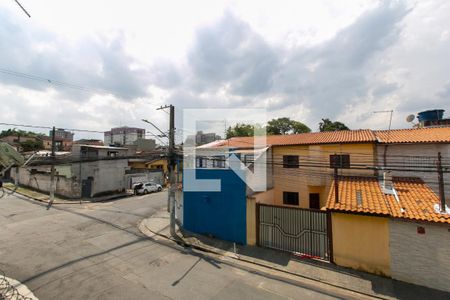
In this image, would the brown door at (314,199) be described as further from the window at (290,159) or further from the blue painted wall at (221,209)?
the blue painted wall at (221,209)

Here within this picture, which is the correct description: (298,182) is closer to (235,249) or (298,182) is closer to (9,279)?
(235,249)

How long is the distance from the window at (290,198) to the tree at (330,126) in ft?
81.9

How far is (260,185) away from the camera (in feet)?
51.4

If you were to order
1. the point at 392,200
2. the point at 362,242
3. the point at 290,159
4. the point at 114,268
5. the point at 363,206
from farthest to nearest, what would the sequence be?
the point at 290,159 → the point at 392,200 → the point at 363,206 → the point at 362,242 → the point at 114,268

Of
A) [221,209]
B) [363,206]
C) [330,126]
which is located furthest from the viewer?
[330,126]

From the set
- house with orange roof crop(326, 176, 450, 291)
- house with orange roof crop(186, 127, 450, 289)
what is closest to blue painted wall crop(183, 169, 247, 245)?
house with orange roof crop(186, 127, 450, 289)

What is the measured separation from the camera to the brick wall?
28.5ft

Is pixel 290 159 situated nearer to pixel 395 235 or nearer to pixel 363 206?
pixel 363 206

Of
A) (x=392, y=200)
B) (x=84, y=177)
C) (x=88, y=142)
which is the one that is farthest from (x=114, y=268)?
(x=88, y=142)

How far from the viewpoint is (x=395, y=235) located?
948 cm

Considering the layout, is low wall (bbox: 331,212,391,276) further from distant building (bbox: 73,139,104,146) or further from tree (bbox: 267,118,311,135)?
distant building (bbox: 73,139,104,146)

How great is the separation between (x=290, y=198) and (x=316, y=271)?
9.78 m

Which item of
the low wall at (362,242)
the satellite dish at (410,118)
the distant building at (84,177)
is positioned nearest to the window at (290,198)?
the low wall at (362,242)

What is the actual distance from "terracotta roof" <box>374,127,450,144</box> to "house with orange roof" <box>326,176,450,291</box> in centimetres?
572
